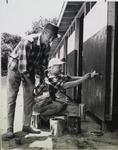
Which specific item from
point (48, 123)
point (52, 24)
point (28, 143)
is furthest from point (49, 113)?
point (52, 24)

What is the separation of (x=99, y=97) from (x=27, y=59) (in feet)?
3.17

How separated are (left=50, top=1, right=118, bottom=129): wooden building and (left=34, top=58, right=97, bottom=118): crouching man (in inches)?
2.5

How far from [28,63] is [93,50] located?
786 mm

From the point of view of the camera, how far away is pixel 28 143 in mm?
3600

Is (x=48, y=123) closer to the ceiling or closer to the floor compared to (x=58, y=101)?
closer to the floor

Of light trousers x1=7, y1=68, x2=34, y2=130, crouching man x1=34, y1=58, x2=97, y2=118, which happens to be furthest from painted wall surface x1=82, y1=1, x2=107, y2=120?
light trousers x1=7, y1=68, x2=34, y2=130

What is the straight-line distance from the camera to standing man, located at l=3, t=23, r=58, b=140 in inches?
145

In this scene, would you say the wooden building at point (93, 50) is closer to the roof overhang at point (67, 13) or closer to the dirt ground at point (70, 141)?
the roof overhang at point (67, 13)

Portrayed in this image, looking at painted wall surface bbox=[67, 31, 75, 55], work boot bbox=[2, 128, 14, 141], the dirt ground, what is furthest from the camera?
painted wall surface bbox=[67, 31, 75, 55]

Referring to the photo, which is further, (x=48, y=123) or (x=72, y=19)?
(x=72, y=19)

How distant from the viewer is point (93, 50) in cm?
366

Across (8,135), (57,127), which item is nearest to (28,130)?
(8,135)

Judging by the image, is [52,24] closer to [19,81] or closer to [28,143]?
[19,81]

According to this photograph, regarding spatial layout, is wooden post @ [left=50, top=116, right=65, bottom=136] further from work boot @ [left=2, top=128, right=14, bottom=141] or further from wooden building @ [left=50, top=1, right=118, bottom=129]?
work boot @ [left=2, top=128, right=14, bottom=141]
